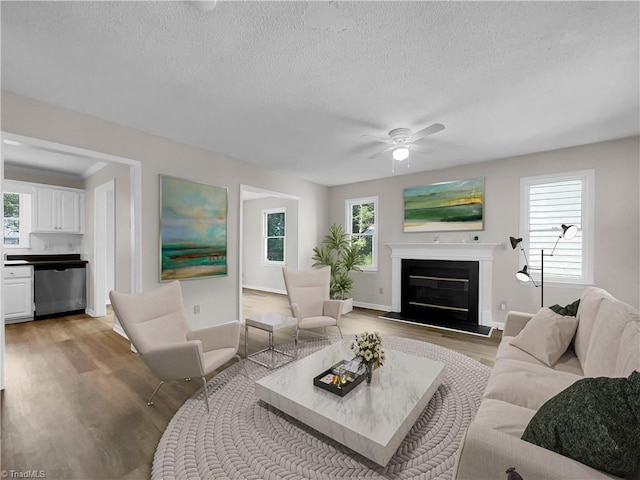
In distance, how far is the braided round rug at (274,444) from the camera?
1.68 meters

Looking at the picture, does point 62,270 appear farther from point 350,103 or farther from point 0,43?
point 350,103

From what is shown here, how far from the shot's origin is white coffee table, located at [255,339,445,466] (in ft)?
5.50

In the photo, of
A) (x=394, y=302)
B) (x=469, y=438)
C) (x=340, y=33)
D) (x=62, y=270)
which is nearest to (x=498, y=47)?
(x=340, y=33)

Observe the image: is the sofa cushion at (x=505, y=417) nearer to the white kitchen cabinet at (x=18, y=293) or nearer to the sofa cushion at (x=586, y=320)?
the sofa cushion at (x=586, y=320)

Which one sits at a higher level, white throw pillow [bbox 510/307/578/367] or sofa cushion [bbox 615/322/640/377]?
sofa cushion [bbox 615/322/640/377]

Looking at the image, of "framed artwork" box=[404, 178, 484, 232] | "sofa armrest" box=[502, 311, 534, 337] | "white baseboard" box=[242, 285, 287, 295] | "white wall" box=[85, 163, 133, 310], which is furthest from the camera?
"white baseboard" box=[242, 285, 287, 295]

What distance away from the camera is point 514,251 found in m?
4.38

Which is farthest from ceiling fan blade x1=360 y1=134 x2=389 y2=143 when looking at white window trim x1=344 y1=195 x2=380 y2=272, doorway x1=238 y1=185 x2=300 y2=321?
doorway x1=238 y1=185 x2=300 y2=321

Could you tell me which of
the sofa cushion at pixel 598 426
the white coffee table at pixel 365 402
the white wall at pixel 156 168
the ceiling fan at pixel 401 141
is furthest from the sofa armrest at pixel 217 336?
the ceiling fan at pixel 401 141

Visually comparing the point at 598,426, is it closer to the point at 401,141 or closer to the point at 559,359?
the point at 559,359

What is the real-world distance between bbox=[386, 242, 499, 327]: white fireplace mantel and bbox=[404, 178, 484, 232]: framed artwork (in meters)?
0.30

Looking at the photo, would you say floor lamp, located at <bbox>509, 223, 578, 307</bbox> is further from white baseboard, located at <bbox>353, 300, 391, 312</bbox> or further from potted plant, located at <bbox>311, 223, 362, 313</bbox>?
potted plant, located at <bbox>311, 223, 362, 313</bbox>

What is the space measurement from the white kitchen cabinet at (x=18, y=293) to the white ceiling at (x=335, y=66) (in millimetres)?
3348

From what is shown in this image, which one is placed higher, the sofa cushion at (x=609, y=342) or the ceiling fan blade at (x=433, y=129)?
the ceiling fan blade at (x=433, y=129)
